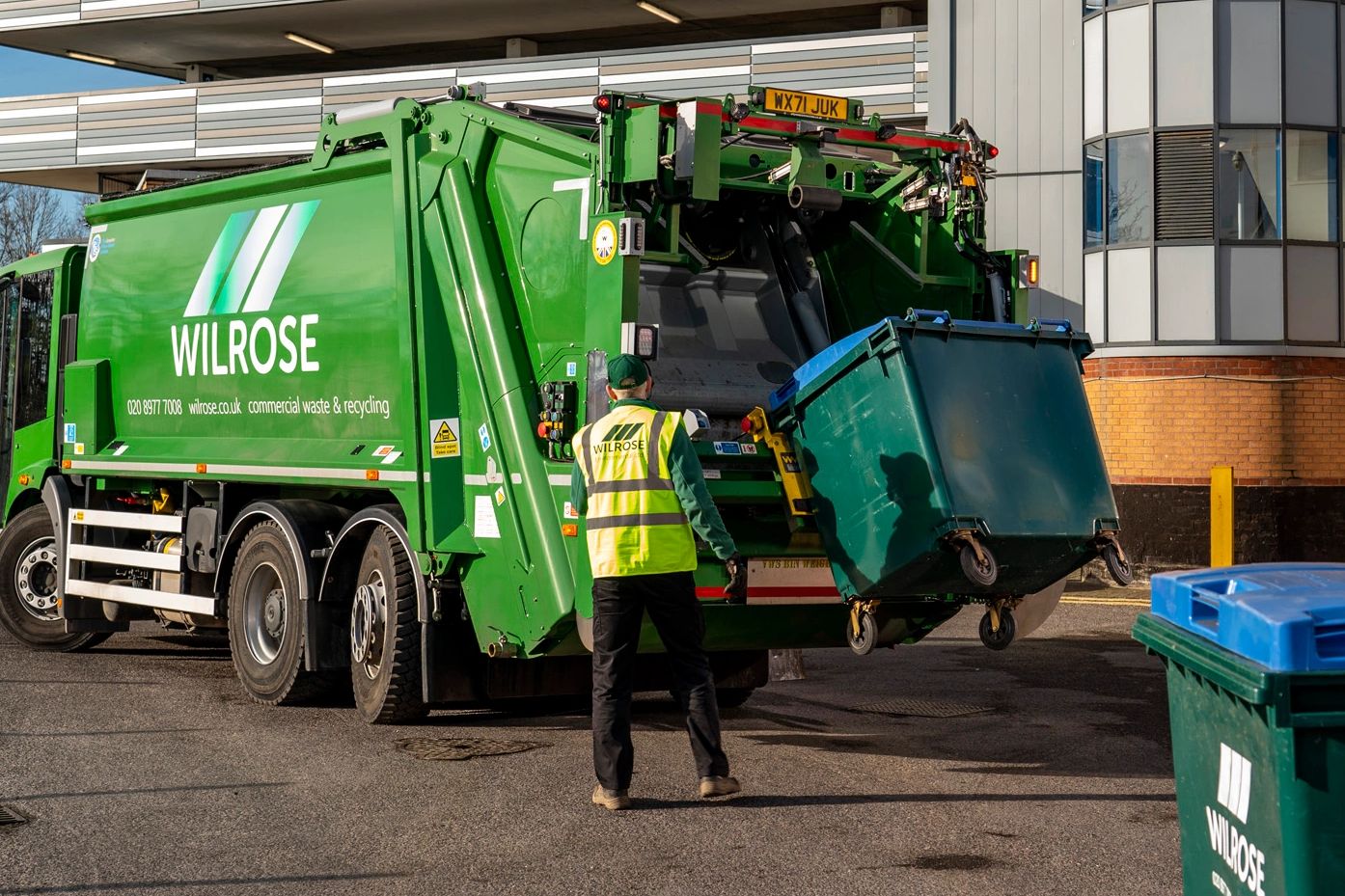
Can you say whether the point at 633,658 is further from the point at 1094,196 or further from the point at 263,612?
the point at 1094,196

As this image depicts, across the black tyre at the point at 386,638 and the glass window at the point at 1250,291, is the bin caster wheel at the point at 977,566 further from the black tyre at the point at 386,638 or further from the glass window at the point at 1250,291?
the glass window at the point at 1250,291

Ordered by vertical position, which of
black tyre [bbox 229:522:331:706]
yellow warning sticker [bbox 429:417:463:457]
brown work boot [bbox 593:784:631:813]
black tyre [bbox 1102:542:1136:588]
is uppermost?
yellow warning sticker [bbox 429:417:463:457]

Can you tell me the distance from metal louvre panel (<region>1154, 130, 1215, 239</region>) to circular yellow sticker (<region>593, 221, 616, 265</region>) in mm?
11737

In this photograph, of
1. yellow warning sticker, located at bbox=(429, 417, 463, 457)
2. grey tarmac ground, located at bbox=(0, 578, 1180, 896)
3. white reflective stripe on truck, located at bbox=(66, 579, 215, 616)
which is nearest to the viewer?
grey tarmac ground, located at bbox=(0, 578, 1180, 896)

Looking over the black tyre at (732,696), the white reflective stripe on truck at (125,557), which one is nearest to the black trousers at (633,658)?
the black tyre at (732,696)

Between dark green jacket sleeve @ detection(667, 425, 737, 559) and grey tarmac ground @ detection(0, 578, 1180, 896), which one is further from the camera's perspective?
dark green jacket sleeve @ detection(667, 425, 737, 559)

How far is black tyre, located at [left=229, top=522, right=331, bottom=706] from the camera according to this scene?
8883 mm

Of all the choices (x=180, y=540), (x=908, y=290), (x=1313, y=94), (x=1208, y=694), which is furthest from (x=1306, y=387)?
(x=1208, y=694)

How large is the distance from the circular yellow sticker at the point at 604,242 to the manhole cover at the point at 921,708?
3092 millimetres

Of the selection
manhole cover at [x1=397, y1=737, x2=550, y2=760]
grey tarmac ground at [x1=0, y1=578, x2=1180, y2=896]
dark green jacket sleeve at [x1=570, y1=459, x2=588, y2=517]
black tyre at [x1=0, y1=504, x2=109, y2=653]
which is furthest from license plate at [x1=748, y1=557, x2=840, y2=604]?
black tyre at [x1=0, y1=504, x2=109, y2=653]

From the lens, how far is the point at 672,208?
7.33 metres

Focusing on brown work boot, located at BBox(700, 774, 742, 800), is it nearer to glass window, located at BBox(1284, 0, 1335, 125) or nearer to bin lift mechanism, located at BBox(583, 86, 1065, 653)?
bin lift mechanism, located at BBox(583, 86, 1065, 653)

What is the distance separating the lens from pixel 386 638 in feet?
26.8

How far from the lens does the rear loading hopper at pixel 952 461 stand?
6.64 metres
